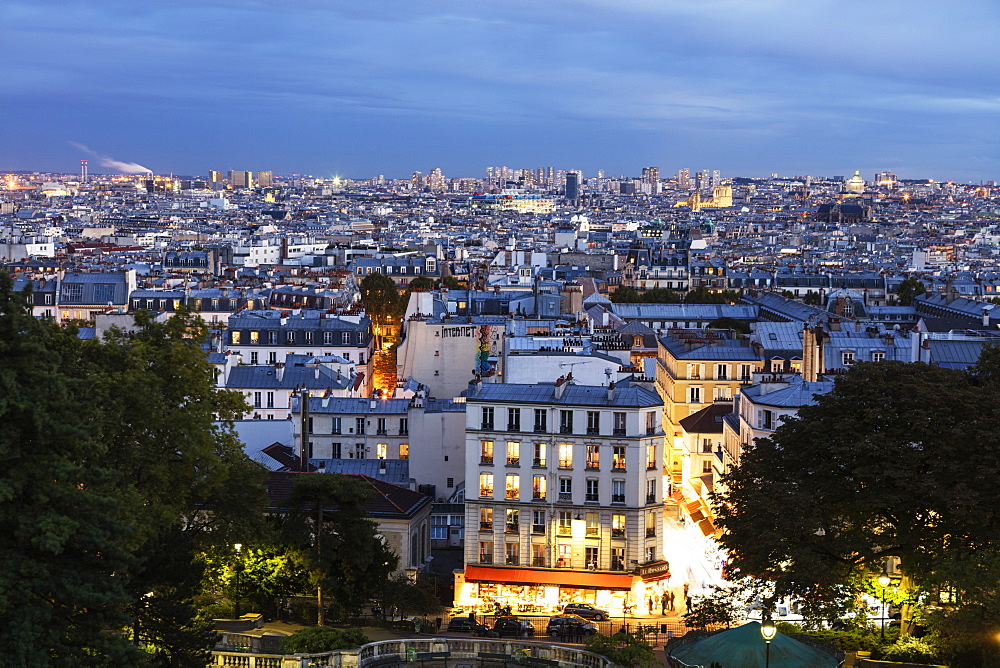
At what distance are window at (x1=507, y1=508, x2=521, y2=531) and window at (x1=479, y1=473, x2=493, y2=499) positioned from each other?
0.66 metres

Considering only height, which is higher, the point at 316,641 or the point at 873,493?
the point at 873,493

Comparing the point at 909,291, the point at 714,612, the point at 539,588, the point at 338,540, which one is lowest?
the point at 539,588

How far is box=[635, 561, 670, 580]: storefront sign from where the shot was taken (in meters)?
37.5

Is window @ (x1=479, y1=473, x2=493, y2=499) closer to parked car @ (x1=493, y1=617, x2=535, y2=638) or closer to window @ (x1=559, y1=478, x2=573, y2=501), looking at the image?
window @ (x1=559, y1=478, x2=573, y2=501)

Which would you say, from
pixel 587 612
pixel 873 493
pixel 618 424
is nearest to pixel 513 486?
pixel 618 424

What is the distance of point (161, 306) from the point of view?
92312 mm

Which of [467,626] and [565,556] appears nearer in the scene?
[467,626]

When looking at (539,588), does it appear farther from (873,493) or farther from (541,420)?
(873,493)

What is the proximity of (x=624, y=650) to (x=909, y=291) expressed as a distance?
3836 inches

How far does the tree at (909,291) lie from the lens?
114050mm

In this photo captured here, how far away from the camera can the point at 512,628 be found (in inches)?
1320

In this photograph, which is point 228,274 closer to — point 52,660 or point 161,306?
point 161,306

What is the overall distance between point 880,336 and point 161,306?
1912 inches

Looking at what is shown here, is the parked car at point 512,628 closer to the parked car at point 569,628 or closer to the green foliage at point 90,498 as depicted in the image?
the parked car at point 569,628
